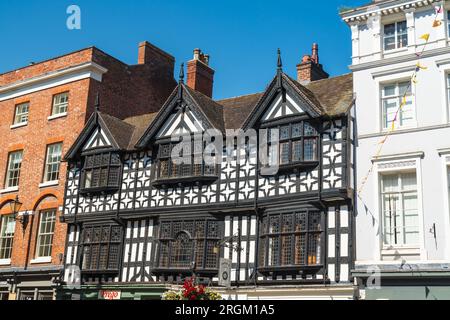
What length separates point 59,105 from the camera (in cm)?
2553

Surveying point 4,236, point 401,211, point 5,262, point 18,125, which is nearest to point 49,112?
point 18,125

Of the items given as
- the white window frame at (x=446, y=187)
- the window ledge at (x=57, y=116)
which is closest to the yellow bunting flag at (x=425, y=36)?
the white window frame at (x=446, y=187)

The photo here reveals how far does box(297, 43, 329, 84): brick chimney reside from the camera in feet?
73.4

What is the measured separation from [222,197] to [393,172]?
5.48 metres

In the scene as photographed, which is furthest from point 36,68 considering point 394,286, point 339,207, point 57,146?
point 394,286

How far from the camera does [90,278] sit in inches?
848

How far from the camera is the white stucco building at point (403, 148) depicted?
51.2 ft

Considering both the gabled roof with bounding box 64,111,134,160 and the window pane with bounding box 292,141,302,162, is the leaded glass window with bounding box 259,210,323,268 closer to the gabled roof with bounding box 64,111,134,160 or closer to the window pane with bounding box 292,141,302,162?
the window pane with bounding box 292,141,302,162

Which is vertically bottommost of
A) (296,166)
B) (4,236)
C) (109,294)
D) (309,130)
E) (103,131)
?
(109,294)

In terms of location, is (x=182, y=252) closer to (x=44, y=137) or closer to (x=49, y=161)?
(x=49, y=161)

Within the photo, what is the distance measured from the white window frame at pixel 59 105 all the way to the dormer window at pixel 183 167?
6229mm

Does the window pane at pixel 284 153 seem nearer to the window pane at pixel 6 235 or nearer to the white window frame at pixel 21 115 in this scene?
the window pane at pixel 6 235
